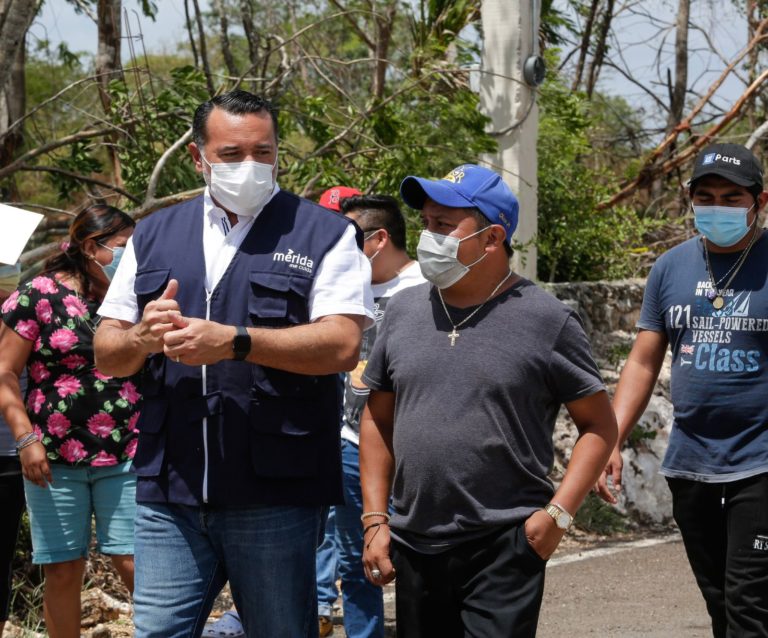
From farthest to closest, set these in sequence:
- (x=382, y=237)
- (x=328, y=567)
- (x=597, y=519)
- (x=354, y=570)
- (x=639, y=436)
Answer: (x=639, y=436) < (x=597, y=519) < (x=328, y=567) < (x=382, y=237) < (x=354, y=570)

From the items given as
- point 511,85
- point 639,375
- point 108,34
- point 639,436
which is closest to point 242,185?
point 639,375

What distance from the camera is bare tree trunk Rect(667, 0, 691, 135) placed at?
48.8 feet

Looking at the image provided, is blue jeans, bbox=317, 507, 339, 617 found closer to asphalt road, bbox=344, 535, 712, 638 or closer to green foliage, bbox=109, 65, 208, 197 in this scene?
asphalt road, bbox=344, 535, 712, 638

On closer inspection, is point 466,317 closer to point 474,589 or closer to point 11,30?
point 474,589

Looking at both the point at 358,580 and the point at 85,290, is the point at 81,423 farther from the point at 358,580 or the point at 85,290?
the point at 358,580

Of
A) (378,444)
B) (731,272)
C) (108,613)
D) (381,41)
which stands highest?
(381,41)

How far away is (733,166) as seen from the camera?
4301 millimetres

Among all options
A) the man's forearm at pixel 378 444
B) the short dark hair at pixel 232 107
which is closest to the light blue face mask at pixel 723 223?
the man's forearm at pixel 378 444

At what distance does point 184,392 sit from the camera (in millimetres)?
3334

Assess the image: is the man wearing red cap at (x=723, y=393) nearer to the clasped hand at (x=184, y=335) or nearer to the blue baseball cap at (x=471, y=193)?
the blue baseball cap at (x=471, y=193)

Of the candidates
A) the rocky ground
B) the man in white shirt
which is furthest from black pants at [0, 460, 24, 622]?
the man in white shirt

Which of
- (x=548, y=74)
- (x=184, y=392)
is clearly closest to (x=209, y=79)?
(x=548, y=74)

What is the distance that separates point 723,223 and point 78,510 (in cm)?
276

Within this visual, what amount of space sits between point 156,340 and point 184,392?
11.3 inches
